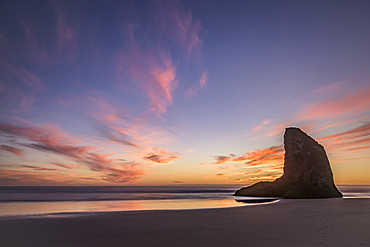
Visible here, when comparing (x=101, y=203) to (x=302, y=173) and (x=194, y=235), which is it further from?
(x=302, y=173)

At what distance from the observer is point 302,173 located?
46500mm

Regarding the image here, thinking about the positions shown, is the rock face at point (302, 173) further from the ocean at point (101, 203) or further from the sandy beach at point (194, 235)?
the sandy beach at point (194, 235)

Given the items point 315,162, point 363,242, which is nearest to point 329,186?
point 315,162

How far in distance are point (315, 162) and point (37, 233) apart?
161 ft

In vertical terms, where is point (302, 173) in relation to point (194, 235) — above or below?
above

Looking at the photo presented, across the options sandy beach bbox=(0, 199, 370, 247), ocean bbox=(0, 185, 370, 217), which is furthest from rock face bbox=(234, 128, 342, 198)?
sandy beach bbox=(0, 199, 370, 247)

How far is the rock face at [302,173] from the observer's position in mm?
44188

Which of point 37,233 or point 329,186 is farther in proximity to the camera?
point 329,186

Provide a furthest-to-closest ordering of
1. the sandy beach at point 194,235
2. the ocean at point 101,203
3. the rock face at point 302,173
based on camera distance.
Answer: the rock face at point 302,173, the ocean at point 101,203, the sandy beach at point 194,235

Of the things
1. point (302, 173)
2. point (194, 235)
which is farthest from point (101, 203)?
point (302, 173)

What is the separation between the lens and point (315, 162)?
4681 centimetres

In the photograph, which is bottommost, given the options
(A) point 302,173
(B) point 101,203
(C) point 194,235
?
(C) point 194,235

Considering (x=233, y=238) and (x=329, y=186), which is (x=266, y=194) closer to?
(x=329, y=186)

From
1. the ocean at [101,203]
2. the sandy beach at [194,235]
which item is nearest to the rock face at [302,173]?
the ocean at [101,203]
